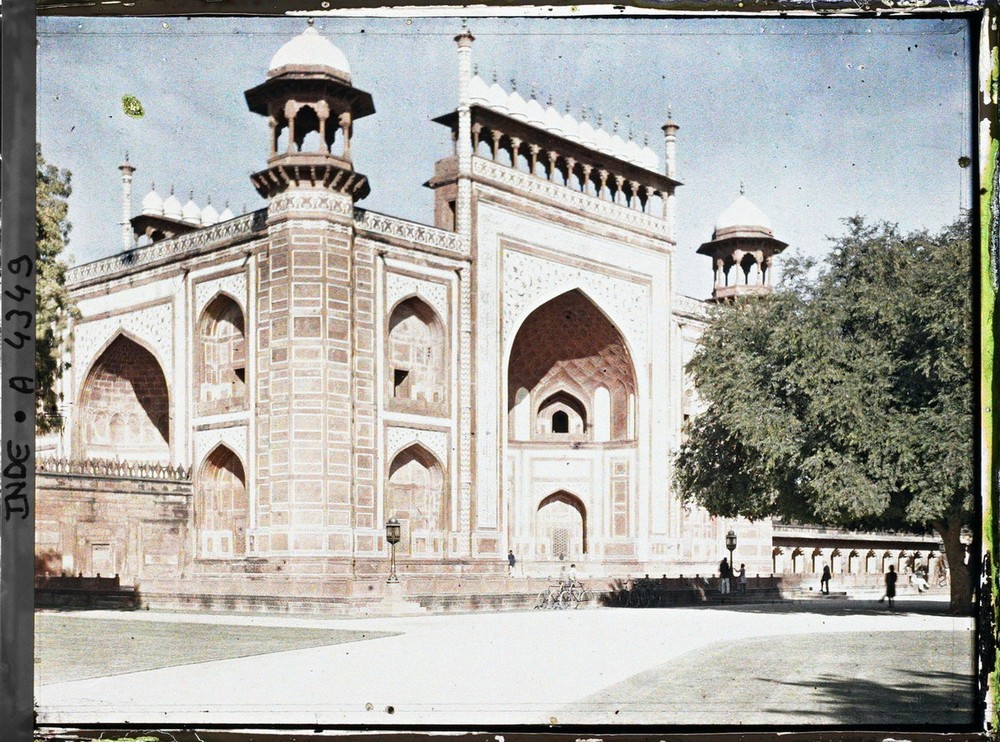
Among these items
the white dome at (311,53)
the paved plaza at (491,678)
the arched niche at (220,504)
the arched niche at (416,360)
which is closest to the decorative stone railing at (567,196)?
the arched niche at (416,360)

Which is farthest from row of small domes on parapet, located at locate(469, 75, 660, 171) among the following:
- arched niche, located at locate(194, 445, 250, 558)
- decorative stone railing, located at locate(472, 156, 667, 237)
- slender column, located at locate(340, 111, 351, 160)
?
arched niche, located at locate(194, 445, 250, 558)

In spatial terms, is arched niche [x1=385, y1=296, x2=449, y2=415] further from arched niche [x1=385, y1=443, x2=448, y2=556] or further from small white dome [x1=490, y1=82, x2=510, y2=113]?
small white dome [x1=490, y1=82, x2=510, y2=113]

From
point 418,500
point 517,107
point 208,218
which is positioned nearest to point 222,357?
point 208,218

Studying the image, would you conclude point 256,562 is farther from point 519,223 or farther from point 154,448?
point 519,223

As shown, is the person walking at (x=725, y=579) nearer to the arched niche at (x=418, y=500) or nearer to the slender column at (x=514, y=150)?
the arched niche at (x=418, y=500)

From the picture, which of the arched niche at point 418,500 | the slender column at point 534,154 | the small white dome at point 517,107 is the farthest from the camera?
the slender column at point 534,154

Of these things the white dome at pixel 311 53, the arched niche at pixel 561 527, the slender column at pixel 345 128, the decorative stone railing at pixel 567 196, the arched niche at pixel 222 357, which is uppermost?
the decorative stone railing at pixel 567 196

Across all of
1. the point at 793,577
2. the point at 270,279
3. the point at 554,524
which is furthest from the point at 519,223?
the point at 793,577

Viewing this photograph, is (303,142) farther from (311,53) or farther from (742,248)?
(311,53)
